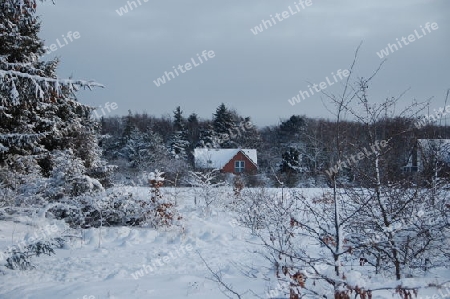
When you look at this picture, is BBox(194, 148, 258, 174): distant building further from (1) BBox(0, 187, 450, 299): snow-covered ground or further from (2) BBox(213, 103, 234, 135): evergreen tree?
(1) BBox(0, 187, 450, 299): snow-covered ground

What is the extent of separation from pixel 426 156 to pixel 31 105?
666cm

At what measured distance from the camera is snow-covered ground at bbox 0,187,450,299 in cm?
472

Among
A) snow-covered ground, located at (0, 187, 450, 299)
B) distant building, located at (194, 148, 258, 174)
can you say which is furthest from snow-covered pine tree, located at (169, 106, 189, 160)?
snow-covered ground, located at (0, 187, 450, 299)

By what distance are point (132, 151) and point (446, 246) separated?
126 ft

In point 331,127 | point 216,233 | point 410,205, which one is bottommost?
point 216,233

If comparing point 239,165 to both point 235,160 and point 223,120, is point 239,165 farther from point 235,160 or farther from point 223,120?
point 223,120

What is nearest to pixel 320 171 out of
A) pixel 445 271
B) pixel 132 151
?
pixel 445 271

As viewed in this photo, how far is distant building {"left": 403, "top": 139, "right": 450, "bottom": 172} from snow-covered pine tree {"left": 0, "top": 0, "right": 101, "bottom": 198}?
474cm

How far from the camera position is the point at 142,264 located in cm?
693

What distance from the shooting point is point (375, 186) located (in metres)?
4.03

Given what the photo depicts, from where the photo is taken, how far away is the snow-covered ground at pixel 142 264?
15.5ft

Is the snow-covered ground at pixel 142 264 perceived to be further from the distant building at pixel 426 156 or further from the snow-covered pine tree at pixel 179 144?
the snow-covered pine tree at pixel 179 144

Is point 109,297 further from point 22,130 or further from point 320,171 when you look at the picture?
point 22,130

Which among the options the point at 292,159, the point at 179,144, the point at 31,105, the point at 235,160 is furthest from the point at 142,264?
the point at 179,144
